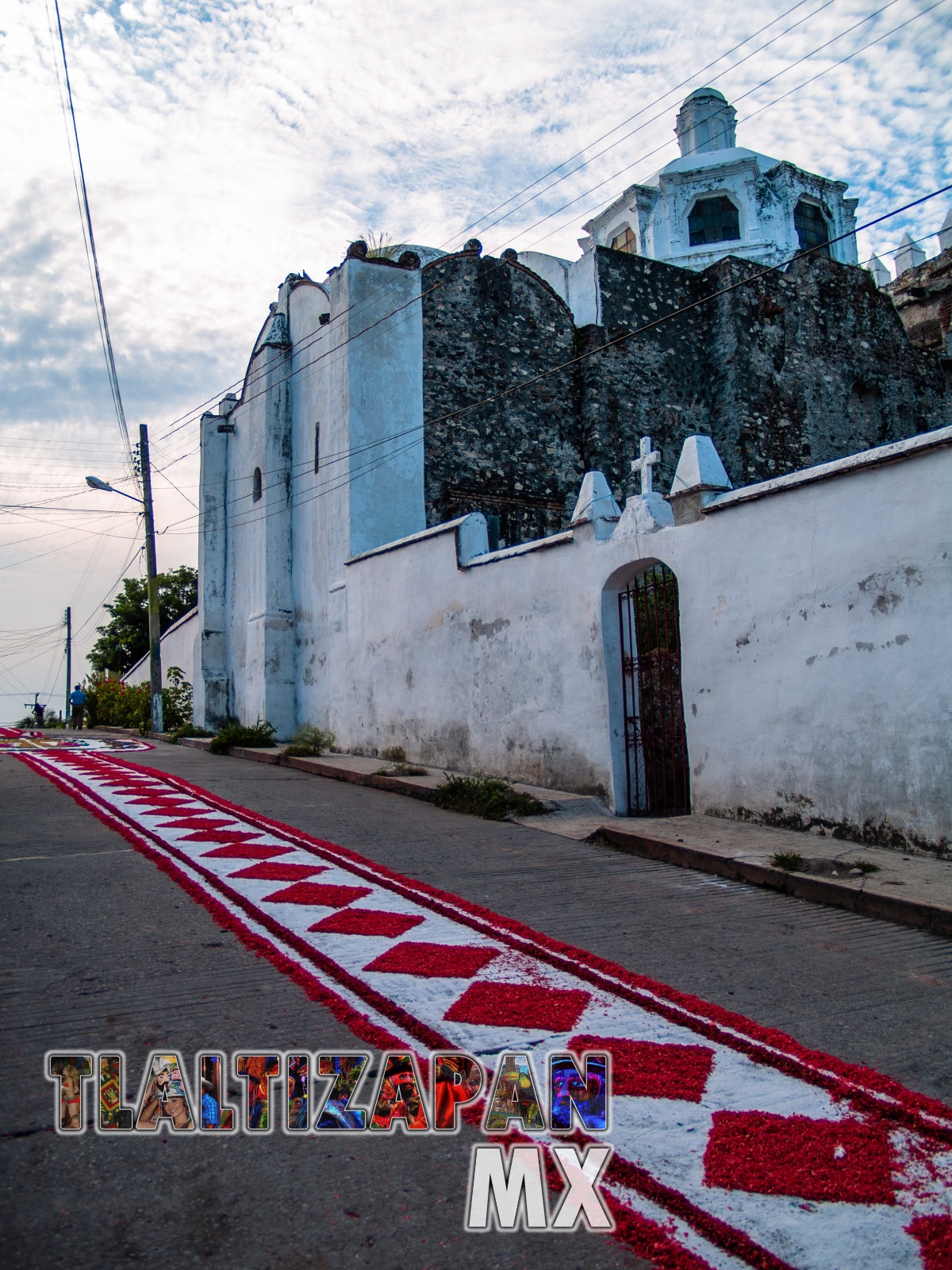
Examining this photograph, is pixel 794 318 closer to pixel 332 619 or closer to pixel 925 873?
pixel 332 619

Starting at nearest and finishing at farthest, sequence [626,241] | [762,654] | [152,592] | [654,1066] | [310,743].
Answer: [654,1066] → [762,654] → [310,743] → [152,592] → [626,241]

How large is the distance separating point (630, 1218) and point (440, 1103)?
2.26ft

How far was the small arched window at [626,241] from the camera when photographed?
118 ft

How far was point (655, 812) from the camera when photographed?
838 centimetres

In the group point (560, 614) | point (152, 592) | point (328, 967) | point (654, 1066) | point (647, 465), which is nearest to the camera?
point (654, 1066)

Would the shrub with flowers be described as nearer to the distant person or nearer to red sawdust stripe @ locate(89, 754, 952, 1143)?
the distant person

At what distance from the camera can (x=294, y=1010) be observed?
3186 millimetres

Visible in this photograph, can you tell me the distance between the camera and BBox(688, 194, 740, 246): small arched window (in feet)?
113

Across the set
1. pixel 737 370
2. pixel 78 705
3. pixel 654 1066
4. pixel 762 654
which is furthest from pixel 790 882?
pixel 78 705

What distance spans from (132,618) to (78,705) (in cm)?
913

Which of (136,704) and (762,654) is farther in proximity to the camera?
(136,704)

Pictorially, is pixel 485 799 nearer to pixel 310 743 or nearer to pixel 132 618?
pixel 310 743

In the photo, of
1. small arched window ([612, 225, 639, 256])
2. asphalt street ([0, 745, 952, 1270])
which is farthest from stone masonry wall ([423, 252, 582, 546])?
small arched window ([612, 225, 639, 256])

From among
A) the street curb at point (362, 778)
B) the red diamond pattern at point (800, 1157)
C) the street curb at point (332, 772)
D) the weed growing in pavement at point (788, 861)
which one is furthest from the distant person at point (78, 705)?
the red diamond pattern at point (800, 1157)
